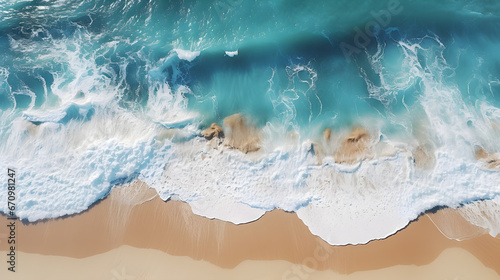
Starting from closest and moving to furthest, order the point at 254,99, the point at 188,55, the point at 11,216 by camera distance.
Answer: the point at 11,216 → the point at 254,99 → the point at 188,55

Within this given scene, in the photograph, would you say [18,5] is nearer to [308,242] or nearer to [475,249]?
[308,242]

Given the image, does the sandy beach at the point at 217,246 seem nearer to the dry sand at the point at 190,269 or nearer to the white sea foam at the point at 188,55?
the dry sand at the point at 190,269

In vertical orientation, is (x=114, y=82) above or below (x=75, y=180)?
above

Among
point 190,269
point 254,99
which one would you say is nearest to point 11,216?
point 190,269

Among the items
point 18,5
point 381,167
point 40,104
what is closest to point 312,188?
point 381,167

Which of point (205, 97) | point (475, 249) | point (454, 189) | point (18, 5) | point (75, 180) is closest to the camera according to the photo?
point (475, 249)

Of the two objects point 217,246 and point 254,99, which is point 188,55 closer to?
point 254,99
